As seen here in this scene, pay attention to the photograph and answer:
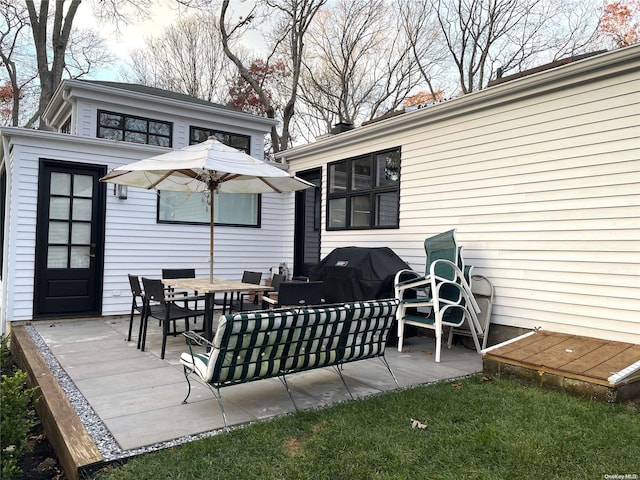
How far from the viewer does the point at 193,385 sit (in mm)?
3764

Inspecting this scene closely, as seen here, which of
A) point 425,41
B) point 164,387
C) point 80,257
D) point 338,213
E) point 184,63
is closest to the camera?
point 164,387

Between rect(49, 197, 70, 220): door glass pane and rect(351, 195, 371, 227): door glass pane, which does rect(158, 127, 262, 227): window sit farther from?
rect(351, 195, 371, 227): door glass pane

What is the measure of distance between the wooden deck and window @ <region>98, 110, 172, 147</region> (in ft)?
24.4

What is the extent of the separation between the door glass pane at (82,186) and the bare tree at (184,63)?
44.0 ft

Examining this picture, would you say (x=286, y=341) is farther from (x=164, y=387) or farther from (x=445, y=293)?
(x=445, y=293)

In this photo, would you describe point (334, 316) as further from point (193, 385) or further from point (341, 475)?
point (193, 385)

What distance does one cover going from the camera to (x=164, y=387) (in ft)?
12.1

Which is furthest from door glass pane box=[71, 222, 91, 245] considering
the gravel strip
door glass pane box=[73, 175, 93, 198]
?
the gravel strip

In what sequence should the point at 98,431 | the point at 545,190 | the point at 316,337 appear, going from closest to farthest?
the point at 98,431, the point at 316,337, the point at 545,190

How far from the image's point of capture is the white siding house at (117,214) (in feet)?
20.5

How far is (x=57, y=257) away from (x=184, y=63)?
1510cm

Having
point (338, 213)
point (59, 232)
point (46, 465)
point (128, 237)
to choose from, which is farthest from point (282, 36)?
point (46, 465)

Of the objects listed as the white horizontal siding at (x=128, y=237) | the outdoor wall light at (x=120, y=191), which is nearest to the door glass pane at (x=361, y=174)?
the white horizontal siding at (x=128, y=237)

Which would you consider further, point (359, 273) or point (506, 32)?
point (506, 32)
